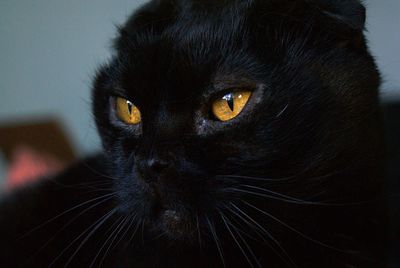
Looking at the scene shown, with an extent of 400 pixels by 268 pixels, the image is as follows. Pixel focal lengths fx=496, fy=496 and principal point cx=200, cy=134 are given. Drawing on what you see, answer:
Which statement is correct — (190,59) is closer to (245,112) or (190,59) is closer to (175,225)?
(245,112)

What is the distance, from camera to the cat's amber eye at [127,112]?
887 mm

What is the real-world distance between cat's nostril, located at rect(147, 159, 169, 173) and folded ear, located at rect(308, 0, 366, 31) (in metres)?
0.35

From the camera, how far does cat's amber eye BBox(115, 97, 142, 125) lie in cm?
89

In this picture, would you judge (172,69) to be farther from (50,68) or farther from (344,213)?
(50,68)

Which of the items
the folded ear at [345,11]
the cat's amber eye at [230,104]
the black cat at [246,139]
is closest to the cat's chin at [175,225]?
the black cat at [246,139]

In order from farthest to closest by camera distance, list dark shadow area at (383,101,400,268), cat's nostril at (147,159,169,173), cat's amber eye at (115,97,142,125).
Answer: dark shadow area at (383,101,400,268), cat's amber eye at (115,97,142,125), cat's nostril at (147,159,169,173)

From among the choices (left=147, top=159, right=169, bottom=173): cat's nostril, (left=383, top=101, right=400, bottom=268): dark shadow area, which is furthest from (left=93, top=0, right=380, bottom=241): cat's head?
(left=383, top=101, right=400, bottom=268): dark shadow area

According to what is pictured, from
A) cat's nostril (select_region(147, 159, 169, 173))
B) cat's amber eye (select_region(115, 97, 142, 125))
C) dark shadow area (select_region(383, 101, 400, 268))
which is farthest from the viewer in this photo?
dark shadow area (select_region(383, 101, 400, 268))

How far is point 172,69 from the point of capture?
0.79 m

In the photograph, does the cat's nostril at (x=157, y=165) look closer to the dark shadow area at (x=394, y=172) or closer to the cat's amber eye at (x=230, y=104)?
the cat's amber eye at (x=230, y=104)

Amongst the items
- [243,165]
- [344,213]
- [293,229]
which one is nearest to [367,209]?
[344,213]

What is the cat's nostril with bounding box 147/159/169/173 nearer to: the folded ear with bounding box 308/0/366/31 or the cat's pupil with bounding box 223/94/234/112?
the cat's pupil with bounding box 223/94/234/112

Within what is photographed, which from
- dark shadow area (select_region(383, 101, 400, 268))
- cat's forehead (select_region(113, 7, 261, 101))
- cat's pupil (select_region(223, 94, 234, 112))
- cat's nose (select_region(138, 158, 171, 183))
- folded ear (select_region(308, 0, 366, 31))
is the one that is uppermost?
folded ear (select_region(308, 0, 366, 31))

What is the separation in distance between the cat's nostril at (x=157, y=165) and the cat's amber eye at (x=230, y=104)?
0.37 ft
